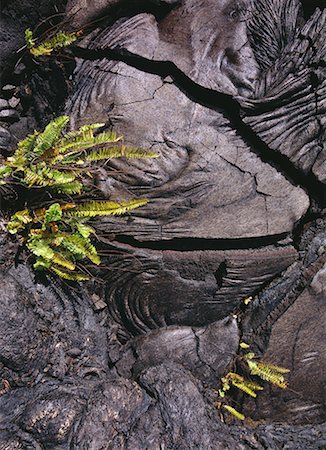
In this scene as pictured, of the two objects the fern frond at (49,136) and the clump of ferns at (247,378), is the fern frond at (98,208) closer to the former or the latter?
the fern frond at (49,136)

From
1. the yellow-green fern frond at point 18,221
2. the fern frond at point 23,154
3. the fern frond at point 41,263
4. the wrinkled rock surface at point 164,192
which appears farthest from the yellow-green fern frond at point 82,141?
the fern frond at point 41,263

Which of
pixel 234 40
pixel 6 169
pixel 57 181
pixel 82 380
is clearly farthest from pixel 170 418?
pixel 234 40

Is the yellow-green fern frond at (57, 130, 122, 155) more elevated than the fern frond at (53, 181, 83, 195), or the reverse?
the yellow-green fern frond at (57, 130, 122, 155)

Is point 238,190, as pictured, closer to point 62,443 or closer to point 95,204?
point 95,204

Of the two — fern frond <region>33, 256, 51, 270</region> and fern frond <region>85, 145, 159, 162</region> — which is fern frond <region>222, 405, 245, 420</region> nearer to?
fern frond <region>33, 256, 51, 270</region>

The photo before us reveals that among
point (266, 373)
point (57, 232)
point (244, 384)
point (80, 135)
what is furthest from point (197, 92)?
point (244, 384)

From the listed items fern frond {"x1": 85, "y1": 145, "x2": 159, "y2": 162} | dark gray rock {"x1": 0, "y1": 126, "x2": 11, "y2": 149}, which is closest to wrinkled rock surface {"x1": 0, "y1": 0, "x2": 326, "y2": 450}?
dark gray rock {"x1": 0, "y1": 126, "x2": 11, "y2": 149}

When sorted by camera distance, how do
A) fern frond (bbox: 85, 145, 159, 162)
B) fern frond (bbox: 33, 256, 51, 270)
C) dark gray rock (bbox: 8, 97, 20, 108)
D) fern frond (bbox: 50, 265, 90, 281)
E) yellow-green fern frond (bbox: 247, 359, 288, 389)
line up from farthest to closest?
yellow-green fern frond (bbox: 247, 359, 288, 389) < dark gray rock (bbox: 8, 97, 20, 108) < fern frond (bbox: 50, 265, 90, 281) < fern frond (bbox: 33, 256, 51, 270) < fern frond (bbox: 85, 145, 159, 162)
